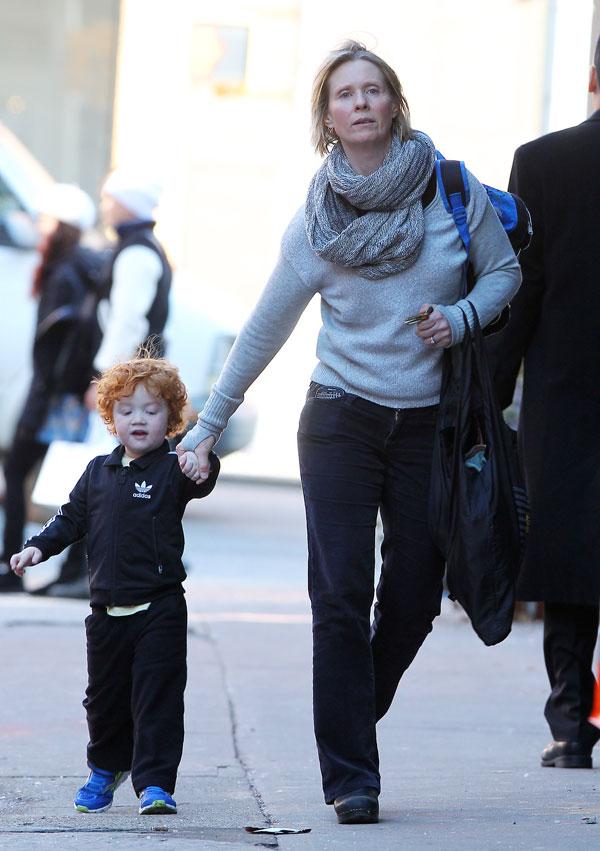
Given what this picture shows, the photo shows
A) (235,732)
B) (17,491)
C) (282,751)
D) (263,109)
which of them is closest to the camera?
(282,751)

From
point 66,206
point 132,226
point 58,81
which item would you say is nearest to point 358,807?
point 132,226

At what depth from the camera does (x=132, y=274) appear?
24.4 feet

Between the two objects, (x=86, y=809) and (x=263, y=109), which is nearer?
(x=86, y=809)

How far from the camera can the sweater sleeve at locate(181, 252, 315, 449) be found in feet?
13.7

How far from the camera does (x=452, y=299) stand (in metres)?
4.12

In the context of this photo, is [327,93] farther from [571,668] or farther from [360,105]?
[571,668]

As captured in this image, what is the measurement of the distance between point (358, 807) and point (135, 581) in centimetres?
73

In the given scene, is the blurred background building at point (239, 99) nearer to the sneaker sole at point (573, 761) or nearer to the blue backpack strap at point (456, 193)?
the sneaker sole at point (573, 761)

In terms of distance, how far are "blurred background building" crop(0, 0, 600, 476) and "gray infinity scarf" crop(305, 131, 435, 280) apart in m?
10.7

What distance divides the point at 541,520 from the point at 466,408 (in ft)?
2.73

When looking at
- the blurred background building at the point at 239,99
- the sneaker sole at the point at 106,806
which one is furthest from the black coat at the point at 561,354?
the blurred background building at the point at 239,99

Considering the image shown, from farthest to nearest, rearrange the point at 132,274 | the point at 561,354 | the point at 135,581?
the point at 132,274
the point at 561,354
the point at 135,581

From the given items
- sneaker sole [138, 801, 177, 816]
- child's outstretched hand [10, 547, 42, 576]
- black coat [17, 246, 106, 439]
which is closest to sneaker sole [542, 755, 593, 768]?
sneaker sole [138, 801, 177, 816]

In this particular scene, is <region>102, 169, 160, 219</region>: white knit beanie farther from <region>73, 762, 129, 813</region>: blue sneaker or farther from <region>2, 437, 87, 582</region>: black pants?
<region>73, 762, 129, 813</region>: blue sneaker
